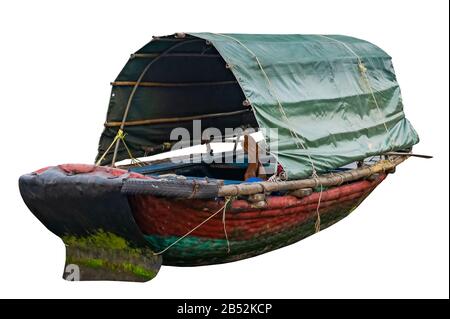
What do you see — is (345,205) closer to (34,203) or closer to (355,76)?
(355,76)

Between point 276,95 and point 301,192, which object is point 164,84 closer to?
point 276,95

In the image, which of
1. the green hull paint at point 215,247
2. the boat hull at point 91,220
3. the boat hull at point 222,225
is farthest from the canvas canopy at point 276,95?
the boat hull at point 91,220

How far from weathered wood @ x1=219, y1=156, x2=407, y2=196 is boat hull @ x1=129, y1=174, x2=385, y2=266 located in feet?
0.48

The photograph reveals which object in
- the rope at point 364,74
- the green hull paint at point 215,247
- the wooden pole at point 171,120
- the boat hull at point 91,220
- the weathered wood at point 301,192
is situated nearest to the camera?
the boat hull at point 91,220

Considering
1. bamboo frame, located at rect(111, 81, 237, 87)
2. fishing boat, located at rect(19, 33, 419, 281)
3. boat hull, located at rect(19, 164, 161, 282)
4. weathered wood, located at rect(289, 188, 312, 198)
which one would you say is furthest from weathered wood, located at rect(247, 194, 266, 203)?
bamboo frame, located at rect(111, 81, 237, 87)

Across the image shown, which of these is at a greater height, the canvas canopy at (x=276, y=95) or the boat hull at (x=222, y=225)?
the canvas canopy at (x=276, y=95)

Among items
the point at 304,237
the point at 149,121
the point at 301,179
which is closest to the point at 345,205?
the point at 304,237

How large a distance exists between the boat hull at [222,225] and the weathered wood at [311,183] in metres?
0.15

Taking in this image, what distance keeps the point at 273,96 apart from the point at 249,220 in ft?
4.30

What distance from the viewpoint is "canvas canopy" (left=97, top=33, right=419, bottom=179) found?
10.2 meters

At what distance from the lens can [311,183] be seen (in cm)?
1022

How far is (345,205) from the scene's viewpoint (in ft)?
37.7

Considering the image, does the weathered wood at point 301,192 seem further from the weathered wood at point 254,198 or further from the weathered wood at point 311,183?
the weathered wood at point 254,198

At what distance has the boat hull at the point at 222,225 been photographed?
367 inches
